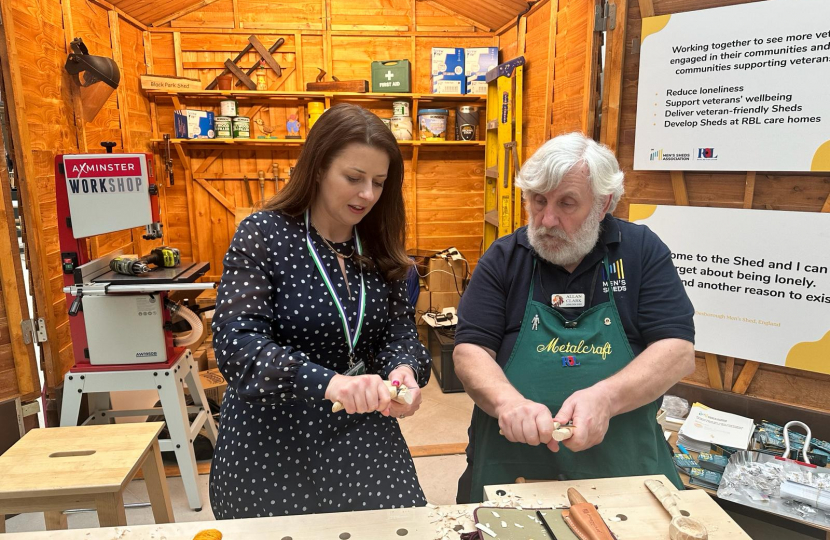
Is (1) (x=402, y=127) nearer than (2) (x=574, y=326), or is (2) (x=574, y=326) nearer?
(2) (x=574, y=326)

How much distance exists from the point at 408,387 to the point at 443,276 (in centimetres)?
307

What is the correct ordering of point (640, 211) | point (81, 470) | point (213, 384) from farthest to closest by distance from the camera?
point (213, 384) → point (640, 211) → point (81, 470)

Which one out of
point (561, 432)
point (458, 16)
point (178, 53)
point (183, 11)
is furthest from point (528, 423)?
point (183, 11)

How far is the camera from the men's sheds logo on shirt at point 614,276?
1498 millimetres

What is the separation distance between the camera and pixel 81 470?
1.35 m

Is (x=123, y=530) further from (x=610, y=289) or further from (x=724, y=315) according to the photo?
(x=724, y=315)

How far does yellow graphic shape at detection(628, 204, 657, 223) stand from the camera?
7.85 feet

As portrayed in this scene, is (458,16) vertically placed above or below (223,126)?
above

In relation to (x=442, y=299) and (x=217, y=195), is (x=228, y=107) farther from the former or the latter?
(x=442, y=299)

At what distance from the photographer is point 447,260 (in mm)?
4289

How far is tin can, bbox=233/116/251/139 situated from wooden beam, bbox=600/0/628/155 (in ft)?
9.91

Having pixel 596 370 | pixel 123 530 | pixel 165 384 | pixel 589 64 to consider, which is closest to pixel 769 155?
pixel 589 64

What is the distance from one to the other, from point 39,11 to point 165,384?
2.10m

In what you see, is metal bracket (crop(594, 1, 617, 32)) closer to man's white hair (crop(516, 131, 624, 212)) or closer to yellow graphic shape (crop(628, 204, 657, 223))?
yellow graphic shape (crop(628, 204, 657, 223))
